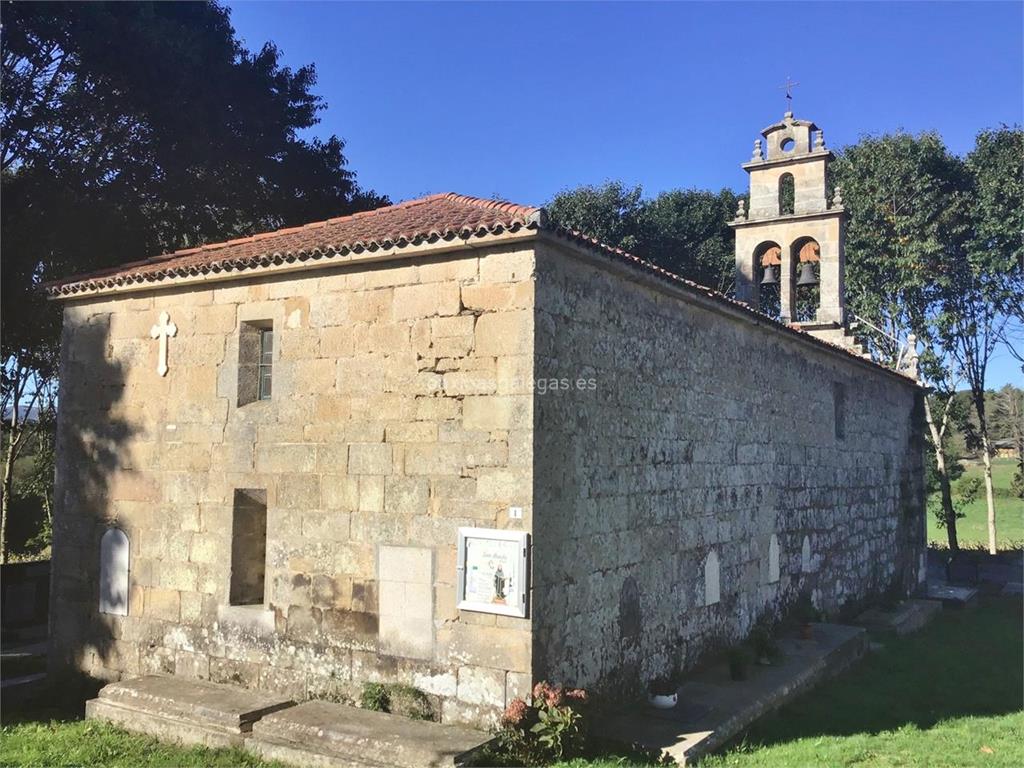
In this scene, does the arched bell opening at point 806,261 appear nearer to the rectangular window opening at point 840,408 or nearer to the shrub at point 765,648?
the rectangular window opening at point 840,408

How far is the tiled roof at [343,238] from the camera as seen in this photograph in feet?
22.2

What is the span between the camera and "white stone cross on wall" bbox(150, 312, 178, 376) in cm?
848

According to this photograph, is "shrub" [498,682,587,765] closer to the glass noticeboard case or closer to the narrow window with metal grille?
the glass noticeboard case

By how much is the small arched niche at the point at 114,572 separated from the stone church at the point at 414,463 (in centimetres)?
3

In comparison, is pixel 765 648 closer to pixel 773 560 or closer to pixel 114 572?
pixel 773 560

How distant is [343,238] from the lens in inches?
304

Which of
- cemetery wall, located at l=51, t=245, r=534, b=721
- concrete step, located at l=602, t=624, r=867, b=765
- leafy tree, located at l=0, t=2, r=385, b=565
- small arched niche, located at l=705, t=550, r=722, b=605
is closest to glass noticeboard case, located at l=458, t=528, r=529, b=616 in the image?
cemetery wall, located at l=51, t=245, r=534, b=721

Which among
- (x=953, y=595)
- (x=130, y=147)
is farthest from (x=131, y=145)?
(x=953, y=595)

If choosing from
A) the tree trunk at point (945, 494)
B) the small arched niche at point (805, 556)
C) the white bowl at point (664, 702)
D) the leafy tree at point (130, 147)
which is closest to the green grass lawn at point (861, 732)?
the white bowl at point (664, 702)

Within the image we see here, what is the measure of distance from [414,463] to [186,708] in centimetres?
283

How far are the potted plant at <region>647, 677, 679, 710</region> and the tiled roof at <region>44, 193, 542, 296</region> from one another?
4.17 metres

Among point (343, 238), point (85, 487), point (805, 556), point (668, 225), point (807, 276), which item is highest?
point (668, 225)

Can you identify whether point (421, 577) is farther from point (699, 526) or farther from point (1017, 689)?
point (1017, 689)

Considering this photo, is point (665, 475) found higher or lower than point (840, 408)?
lower
